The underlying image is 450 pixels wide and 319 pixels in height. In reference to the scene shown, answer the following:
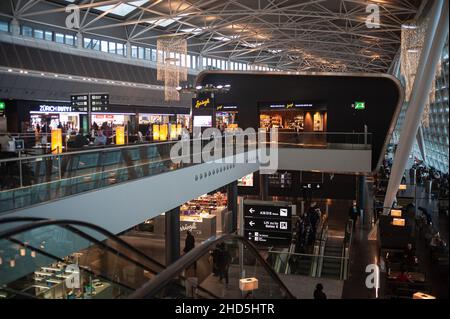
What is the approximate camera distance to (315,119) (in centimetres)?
2559

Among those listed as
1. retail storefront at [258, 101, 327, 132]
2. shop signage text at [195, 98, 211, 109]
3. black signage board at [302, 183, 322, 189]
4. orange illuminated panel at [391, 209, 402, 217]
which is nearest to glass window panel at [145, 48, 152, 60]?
retail storefront at [258, 101, 327, 132]

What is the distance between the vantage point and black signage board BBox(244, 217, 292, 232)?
44.7 ft

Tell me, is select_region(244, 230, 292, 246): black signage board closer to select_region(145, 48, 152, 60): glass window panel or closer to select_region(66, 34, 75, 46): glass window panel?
select_region(66, 34, 75, 46): glass window panel

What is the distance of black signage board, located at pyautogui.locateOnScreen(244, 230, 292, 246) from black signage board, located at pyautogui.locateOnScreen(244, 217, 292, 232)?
0.14 m

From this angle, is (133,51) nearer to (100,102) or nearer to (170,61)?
(100,102)

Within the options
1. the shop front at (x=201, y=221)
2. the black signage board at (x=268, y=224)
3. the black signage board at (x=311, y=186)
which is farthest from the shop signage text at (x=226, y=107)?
the black signage board at (x=268, y=224)

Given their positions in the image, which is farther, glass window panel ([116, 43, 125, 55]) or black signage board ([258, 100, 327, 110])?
glass window panel ([116, 43, 125, 55])

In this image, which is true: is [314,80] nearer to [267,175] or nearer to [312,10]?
[267,175]

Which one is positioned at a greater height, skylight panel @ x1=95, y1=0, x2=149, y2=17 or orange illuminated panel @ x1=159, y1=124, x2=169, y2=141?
skylight panel @ x1=95, y1=0, x2=149, y2=17

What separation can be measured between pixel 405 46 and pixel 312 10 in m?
15.0

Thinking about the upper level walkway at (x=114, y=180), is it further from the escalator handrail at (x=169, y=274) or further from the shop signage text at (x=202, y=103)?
the shop signage text at (x=202, y=103)

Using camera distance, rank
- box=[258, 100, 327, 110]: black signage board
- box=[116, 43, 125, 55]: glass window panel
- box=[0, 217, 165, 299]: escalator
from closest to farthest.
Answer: box=[0, 217, 165, 299]: escalator, box=[258, 100, 327, 110]: black signage board, box=[116, 43, 125, 55]: glass window panel

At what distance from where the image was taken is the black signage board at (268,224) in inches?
534

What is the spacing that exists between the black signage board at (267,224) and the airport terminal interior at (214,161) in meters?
0.04
